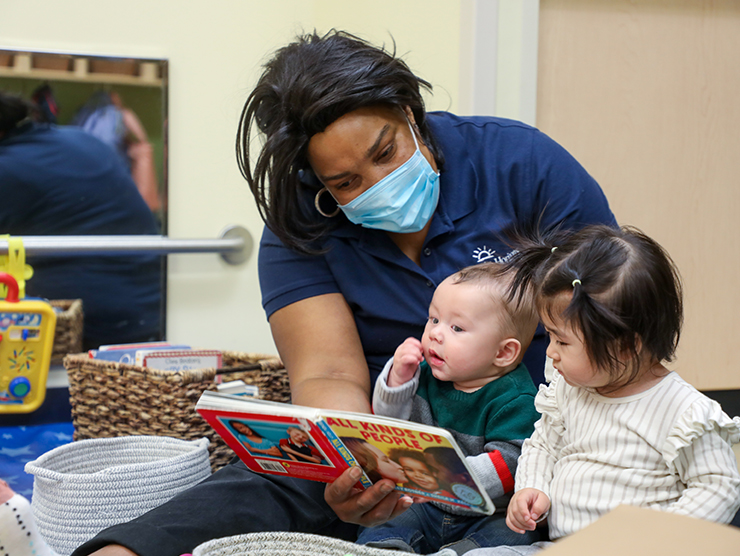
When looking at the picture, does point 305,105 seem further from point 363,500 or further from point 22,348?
point 22,348

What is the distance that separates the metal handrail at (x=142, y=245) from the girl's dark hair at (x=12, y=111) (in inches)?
14.1

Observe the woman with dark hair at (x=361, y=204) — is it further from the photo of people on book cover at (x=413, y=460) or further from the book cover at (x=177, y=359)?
the book cover at (x=177, y=359)

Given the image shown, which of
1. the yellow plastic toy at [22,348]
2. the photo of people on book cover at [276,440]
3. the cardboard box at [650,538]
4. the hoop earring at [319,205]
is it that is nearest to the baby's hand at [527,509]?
the photo of people on book cover at [276,440]

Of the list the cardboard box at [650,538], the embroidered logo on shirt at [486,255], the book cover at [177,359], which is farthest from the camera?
the book cover at [177,359]

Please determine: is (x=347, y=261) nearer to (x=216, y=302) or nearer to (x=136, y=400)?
(x=136, y=400)

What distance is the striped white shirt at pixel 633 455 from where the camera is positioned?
815 millimetres

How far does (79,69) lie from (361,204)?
56.7 inches

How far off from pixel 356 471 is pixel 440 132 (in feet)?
2.26

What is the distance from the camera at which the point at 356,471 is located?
3.08ft

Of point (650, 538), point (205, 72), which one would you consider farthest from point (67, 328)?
point (650, 538)

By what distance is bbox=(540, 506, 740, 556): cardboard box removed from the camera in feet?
1.62

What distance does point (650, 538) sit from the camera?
516 mm

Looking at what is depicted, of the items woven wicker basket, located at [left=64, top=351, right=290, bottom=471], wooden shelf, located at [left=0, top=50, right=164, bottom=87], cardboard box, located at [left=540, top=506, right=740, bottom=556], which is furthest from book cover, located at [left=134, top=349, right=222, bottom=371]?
cardboard box, located at [left=540, top=506, right=740, bottom=556]

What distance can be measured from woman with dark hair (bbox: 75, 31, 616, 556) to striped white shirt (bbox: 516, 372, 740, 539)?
0.95ft
